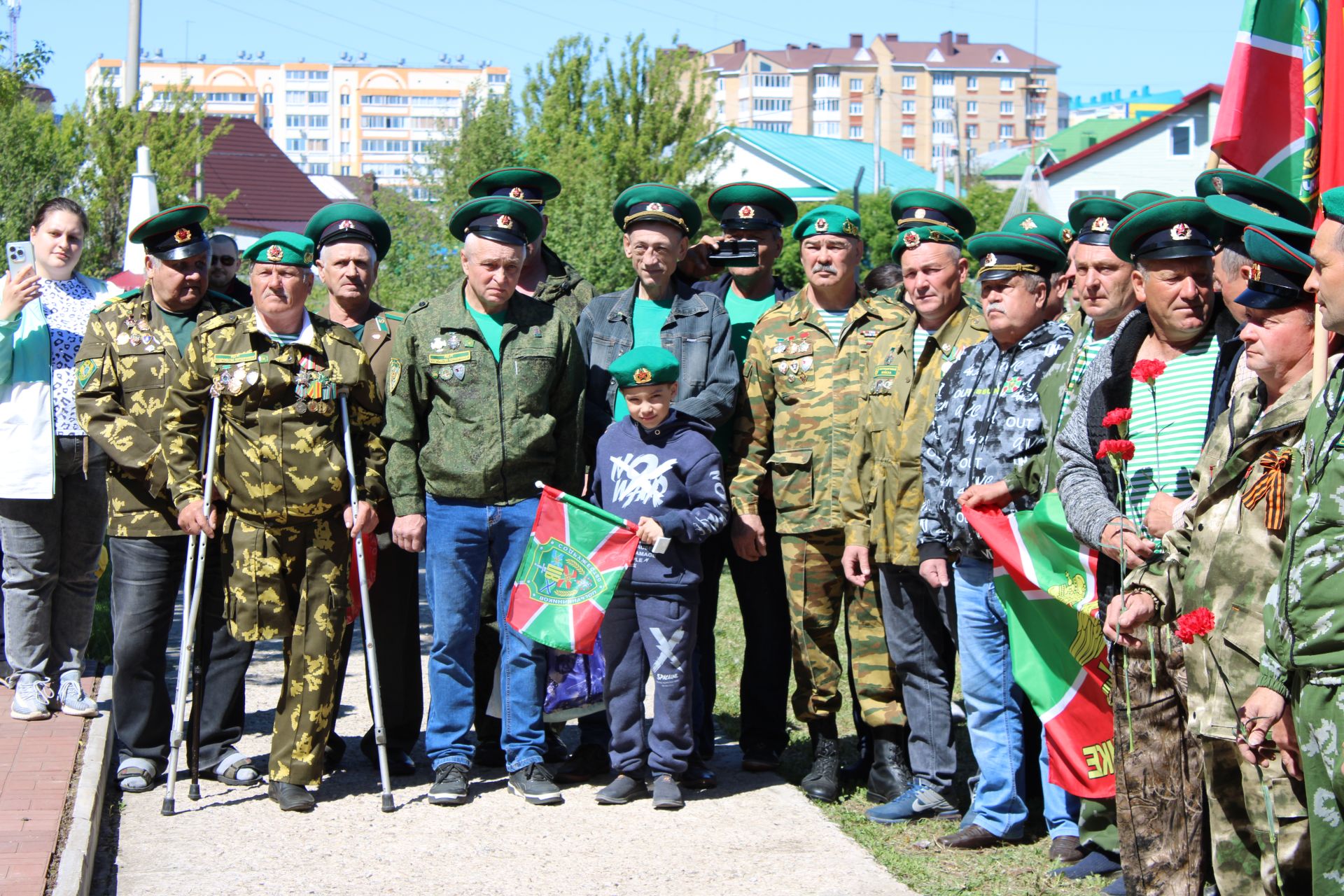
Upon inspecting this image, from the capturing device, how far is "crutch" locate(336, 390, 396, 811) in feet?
20.1

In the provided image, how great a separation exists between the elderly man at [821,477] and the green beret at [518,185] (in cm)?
148

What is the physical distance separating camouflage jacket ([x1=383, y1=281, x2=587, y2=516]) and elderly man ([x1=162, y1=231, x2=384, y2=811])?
0.24 m

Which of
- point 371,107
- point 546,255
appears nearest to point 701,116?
point 546,255

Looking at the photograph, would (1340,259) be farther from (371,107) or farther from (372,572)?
(371,107)

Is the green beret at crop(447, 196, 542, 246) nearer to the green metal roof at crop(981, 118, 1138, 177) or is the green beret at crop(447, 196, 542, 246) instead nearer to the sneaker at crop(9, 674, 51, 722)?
the sneaker at crop(9, 674, 51, 722)

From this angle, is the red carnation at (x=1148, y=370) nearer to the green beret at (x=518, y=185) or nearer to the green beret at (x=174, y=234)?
the green beret at (x=518, y=185)

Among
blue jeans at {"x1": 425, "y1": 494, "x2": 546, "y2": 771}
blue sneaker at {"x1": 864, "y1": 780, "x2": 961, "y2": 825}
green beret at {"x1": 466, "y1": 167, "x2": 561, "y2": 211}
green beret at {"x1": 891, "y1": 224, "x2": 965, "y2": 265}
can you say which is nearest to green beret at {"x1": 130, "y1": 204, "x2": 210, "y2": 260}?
green beret at {"x1": 466, "y1": 167, "x2": 561, "y2": 211}

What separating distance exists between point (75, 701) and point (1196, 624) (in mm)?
5600

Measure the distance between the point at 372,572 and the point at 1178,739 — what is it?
3.53 m

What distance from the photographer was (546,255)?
7430mm

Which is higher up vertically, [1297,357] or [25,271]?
[25,271]

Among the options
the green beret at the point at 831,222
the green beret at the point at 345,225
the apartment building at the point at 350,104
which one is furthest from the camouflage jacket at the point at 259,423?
the apartment building at the point at 350,104

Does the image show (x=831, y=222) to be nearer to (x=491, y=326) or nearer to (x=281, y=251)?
(x=491, y=326)

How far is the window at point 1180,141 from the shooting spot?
64.9m
